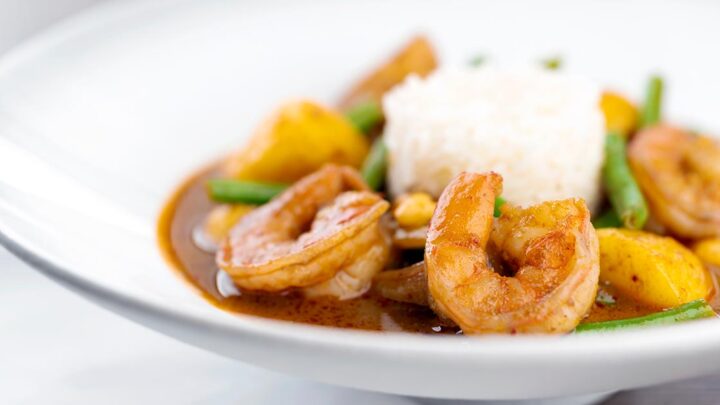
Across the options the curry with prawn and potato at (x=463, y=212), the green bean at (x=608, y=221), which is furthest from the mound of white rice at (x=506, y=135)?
the green bean at (x=608, y=221)

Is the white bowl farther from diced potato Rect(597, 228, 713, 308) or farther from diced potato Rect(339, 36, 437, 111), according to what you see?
diced potato Rect(597, 228, 713, 308)

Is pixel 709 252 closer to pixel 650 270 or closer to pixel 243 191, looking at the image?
pixel 650 270

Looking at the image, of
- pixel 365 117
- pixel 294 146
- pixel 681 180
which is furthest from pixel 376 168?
pixel 681 180

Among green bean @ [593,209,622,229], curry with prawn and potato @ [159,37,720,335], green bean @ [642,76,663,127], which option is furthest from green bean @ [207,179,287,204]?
green bean @ [642,76,663,127]

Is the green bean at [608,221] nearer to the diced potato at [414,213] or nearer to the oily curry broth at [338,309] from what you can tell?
the oily curry broth at [338,309]

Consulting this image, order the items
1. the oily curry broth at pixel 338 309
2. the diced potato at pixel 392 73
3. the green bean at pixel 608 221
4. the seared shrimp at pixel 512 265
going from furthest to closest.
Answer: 1. the diced potato at pixel 392 73
2. the green bean at pixel 608 221
3. the oily curry broth at pixel 338 309
4. the seared shrimp at pixel 512 265
